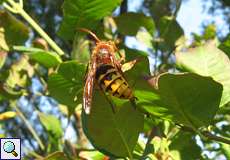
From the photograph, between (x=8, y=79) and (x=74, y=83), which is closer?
(x=74, y=83)

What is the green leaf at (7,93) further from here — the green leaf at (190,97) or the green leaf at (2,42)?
the green leaf at (190,97)

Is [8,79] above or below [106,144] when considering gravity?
above

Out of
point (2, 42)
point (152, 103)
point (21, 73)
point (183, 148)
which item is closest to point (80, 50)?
point (2, 42)

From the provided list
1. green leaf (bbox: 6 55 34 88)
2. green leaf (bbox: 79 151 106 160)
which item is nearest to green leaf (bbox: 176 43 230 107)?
green leaf (bbox: 79 151 106 160)

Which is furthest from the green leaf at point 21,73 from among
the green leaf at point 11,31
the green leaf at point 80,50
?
the green leaf at point 80,50

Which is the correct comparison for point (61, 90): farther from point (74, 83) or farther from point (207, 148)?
point (207, 148)

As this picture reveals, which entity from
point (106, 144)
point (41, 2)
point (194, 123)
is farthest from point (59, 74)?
point (41, 2)

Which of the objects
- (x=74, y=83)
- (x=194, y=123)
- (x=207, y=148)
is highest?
(x=74, y=83)

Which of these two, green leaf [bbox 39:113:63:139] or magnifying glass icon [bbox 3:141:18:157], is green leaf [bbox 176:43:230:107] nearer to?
magnifying glass icon [bbox 3:141:18:157]
